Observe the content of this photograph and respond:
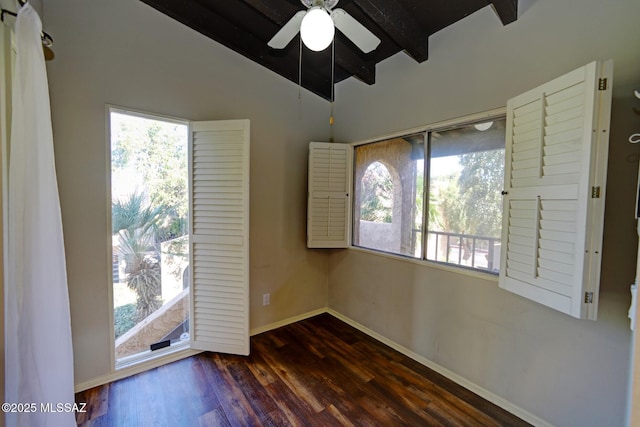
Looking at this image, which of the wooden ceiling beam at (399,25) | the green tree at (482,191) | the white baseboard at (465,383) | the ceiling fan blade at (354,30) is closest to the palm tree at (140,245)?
the ceiling fan blade at (354,30)

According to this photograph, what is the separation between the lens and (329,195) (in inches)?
111

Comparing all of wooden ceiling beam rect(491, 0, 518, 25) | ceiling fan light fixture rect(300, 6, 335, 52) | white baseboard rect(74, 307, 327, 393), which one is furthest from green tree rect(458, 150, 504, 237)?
white baseboard rect(74, 307, 327, 393)

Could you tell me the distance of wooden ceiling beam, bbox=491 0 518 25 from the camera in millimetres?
1586

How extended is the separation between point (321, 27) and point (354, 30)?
0.50 m

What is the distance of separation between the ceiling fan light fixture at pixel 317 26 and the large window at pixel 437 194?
4.27 ft

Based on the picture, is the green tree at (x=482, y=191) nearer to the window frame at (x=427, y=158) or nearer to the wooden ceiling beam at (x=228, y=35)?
the window frame at (x=427, y=158)

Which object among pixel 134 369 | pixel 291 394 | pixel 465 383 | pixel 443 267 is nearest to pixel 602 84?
pixel 443 267

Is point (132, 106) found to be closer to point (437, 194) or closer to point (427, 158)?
point (427, 158)

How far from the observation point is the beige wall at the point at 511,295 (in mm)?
1325

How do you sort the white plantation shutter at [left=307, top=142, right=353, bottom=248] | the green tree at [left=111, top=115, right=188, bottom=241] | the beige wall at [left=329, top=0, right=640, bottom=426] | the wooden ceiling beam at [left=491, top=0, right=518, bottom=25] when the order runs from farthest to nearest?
the white plantation shutter at [left=307, top=142, right=353, bottom=248] < the green tree at [left=111, top=115, right=188, bottom=241] < the wooden ceiling beam at [left=491, top=0, right=518, bottom=25] < the beige wall at [left=329, top=0, right=640, bottom=426]

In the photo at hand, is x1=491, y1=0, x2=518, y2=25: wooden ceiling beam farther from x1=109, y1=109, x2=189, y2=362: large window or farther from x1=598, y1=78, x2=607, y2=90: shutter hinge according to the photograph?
x1=109, y1=109, x2=189, y2=362: large window

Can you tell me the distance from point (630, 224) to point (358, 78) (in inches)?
86.6

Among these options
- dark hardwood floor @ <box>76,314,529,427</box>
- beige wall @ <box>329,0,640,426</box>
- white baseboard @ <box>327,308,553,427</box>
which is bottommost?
dark hardwood floor @ <box>76,314,529,427</box>

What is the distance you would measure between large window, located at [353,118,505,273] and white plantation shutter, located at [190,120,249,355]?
4.25ft
